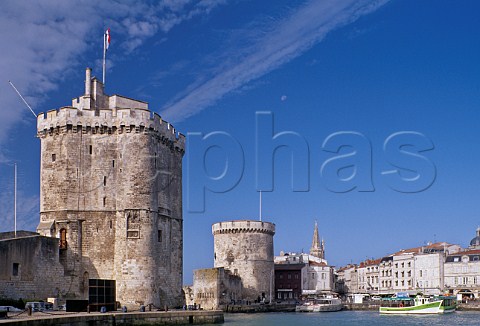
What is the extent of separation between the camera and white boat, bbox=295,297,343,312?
86500 millimetres

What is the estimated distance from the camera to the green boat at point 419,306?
78.1 meters

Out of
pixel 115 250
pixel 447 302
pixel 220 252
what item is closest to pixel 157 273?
pixel 115 250

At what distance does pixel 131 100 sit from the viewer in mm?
50656

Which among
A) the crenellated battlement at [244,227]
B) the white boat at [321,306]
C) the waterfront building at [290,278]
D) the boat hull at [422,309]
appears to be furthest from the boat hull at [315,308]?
the waterfront building at [290,278]

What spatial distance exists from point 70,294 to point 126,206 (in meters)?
6.76

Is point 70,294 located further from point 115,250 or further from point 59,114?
point 59,114

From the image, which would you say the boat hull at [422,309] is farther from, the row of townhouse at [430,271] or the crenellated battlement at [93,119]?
the crenellated battlement at [93,119]

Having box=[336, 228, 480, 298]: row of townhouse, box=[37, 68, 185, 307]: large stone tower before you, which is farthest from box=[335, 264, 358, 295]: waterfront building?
box=[37, 68, 185, 307]: large stone tower

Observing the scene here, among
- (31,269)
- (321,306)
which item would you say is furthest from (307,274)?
(31,269)

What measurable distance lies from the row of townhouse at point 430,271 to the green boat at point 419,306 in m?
18.7

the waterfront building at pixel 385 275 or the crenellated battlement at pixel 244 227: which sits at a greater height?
the crenellated battlement at pixel 244 227

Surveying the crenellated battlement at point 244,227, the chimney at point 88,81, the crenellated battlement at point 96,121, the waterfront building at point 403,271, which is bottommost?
the waterfront building at point 403,271

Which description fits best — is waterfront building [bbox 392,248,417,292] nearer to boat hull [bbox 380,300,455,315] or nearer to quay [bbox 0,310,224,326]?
boat hull [bbox 380,300,455,315]

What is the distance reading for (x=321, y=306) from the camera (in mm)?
87438
